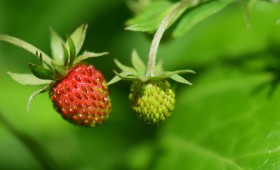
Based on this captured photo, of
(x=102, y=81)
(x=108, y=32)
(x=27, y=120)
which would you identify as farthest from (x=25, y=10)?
(x=102, y=81)

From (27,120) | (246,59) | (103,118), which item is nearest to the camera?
(103,118)

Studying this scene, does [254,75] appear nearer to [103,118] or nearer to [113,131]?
[103,118]

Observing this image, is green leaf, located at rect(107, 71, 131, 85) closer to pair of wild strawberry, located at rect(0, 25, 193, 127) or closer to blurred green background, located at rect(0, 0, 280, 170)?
pair of wild strawberry, located at rect(0, 25, 193, 127)

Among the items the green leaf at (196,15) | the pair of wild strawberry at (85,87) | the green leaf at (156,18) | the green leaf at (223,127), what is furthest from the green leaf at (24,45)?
the green leaf at (223,127)

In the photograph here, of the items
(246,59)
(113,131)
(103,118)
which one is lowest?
(113,131)

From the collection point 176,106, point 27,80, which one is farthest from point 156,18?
point 176,106

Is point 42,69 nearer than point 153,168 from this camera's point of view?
Yes

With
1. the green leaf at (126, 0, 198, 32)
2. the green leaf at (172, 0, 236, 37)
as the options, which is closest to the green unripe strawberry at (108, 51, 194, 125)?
the green leaf at (126, 0, 198, 32)

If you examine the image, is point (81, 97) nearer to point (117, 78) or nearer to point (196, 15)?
point (117, 78)
